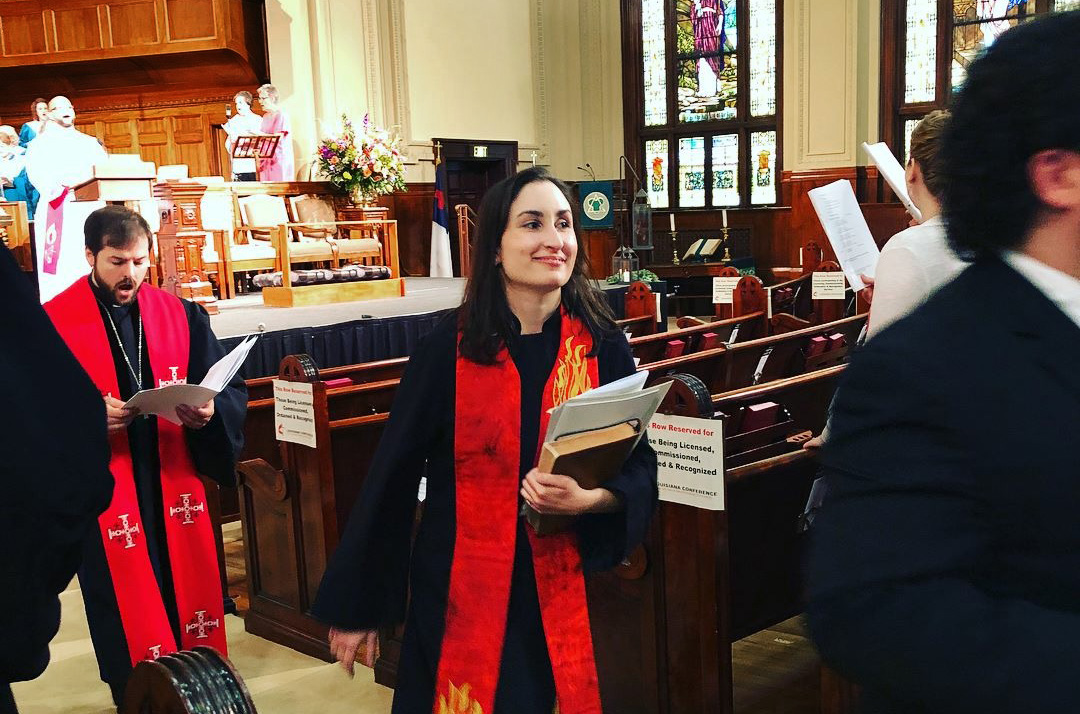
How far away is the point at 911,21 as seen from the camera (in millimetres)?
12055

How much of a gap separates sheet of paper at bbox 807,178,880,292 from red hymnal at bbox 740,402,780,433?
0.42 metres

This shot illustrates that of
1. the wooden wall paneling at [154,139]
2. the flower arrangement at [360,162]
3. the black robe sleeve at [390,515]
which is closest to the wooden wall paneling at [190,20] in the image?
the wooden wall paneling at [154,139]

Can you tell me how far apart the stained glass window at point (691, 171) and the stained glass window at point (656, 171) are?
8.9 inches

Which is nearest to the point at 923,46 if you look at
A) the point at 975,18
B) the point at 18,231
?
the point at 975,18

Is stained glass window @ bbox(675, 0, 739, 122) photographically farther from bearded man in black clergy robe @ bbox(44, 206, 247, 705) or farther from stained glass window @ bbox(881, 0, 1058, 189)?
bearded man in black clergy robe @ bbox(44, 206, 247, 705)

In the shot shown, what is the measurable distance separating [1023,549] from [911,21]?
1256 centimetres

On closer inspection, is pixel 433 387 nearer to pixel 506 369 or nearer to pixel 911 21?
pixel 506 369

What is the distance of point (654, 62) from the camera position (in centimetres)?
1400

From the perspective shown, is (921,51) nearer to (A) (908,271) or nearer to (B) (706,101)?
(B) (706,101)

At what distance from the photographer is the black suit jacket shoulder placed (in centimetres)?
78

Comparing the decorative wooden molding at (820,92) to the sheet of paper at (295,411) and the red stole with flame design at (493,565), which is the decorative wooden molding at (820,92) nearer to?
the sheet of paper at (295,411)

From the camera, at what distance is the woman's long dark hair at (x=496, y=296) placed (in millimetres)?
1907

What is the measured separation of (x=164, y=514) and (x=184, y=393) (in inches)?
19.4

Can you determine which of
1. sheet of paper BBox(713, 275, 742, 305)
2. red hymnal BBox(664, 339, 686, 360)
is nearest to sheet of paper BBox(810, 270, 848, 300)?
sheet of paper BBox(713, 275, 742, 305)
